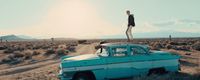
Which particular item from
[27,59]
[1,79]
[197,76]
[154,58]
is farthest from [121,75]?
[27,59]

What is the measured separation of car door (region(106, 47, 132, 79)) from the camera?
16.1 m

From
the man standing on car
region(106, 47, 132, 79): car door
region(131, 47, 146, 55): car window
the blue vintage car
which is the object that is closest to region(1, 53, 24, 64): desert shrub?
the man standing on car

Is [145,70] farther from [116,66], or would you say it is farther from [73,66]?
[73,66]

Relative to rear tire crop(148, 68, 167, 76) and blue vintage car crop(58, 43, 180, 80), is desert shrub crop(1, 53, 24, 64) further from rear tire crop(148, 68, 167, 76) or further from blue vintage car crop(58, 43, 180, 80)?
rear tire crop(148, 68, 167, 76)

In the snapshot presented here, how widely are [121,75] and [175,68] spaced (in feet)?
8.02

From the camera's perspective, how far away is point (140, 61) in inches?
646

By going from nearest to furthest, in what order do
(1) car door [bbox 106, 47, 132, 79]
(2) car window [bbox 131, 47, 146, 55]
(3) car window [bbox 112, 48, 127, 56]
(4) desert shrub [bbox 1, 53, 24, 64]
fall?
(1) car door [bbox 106, 47, 132, 79] < (3) car window [bbox 112, 48, 127, 56] < (2) car window [bbox 131, 47, 146, 55] < (4) desert shrub [bbox 1, 53, 24, 64]

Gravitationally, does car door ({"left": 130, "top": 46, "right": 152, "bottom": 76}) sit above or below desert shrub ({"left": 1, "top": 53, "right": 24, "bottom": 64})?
above

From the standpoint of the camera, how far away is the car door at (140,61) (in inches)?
643

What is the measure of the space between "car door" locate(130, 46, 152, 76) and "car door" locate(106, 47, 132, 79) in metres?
0.22

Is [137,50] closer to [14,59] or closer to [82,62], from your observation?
[82,62]

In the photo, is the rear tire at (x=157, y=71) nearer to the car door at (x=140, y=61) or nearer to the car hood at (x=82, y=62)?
the car door at (x=140, y=61)

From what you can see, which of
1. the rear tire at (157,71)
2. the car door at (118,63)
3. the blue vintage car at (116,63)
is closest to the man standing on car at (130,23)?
the blue vintage car at (116,63)

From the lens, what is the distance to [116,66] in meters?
16.2
